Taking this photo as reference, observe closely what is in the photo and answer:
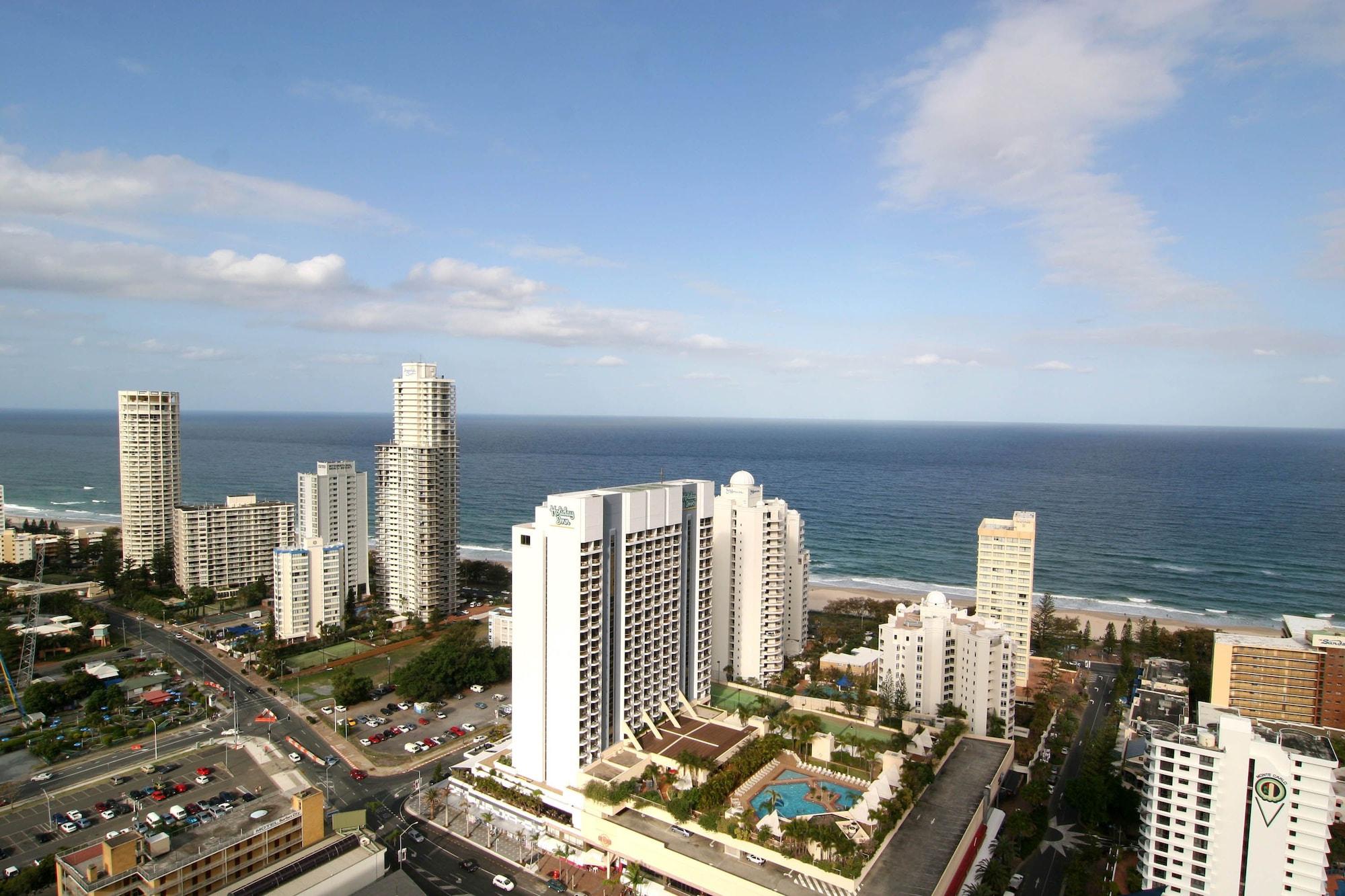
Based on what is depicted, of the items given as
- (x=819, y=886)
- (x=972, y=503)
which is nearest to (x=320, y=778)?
(x=819, y=886)

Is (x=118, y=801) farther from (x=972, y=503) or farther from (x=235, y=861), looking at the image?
(x=972, y=503)

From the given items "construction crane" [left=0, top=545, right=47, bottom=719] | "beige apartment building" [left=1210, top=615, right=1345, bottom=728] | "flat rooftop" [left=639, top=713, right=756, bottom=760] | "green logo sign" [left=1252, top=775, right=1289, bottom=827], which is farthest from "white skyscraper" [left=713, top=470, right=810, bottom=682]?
"construction crane" [left=0, top=545, right=47, bottom=719]

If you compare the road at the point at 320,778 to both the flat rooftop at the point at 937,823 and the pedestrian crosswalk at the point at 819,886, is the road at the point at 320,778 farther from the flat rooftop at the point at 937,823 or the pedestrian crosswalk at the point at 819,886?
the flat rooftop at the point at 937,823

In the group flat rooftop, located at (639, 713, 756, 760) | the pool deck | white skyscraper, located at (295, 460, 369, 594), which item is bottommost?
the pool deck

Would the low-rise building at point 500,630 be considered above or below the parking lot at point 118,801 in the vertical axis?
above

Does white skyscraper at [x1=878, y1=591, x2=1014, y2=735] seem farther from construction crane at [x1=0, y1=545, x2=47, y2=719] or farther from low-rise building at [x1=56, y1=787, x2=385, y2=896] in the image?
construction crane at [x1=0, y1=545, x2=47, y2=719]

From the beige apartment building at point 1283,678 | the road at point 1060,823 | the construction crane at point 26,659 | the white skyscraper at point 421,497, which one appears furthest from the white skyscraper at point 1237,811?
the construction crane at point 26,659
